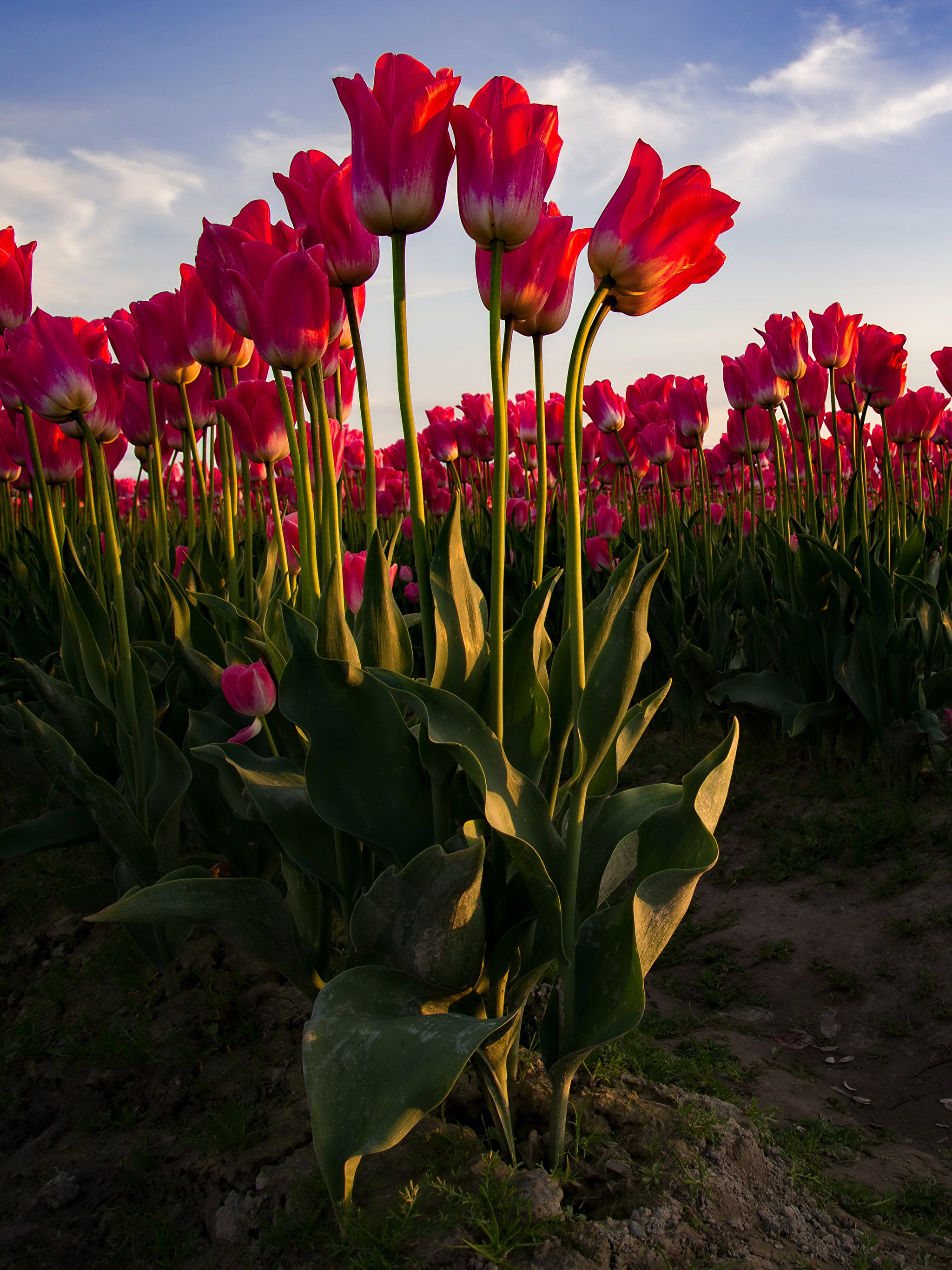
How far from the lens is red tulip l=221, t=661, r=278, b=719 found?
1633 mm

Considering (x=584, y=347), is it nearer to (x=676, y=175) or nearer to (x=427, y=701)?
(x=676, y=175)

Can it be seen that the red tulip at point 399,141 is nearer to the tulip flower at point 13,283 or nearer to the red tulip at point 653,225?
the red tulip at point 653,225

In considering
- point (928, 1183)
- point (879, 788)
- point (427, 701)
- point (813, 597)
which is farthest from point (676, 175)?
point (879, 788)

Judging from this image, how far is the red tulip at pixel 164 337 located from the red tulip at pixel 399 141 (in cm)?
85

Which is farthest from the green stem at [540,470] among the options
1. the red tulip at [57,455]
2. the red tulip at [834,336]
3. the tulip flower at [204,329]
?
the red tulip at [834,336]

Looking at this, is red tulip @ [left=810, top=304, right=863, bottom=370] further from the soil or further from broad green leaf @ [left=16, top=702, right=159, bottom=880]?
broad green leaf @ [left=16, top=702, right=159, bottom=880]

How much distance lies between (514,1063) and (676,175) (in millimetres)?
1432

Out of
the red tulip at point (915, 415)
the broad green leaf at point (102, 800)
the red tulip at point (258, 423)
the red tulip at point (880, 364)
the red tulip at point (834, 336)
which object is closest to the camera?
the red tulip at point (258, 423)

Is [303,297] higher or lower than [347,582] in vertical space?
higher

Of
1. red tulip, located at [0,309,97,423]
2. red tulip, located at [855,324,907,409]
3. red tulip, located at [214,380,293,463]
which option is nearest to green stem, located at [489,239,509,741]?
red tulip, located at [214,380,293,463]

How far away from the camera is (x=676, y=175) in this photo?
4.01ft

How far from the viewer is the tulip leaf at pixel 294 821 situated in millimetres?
1579

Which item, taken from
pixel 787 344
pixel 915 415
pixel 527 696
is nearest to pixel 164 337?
pixel 527 696

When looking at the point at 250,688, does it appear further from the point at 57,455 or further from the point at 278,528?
the point at 57,455
